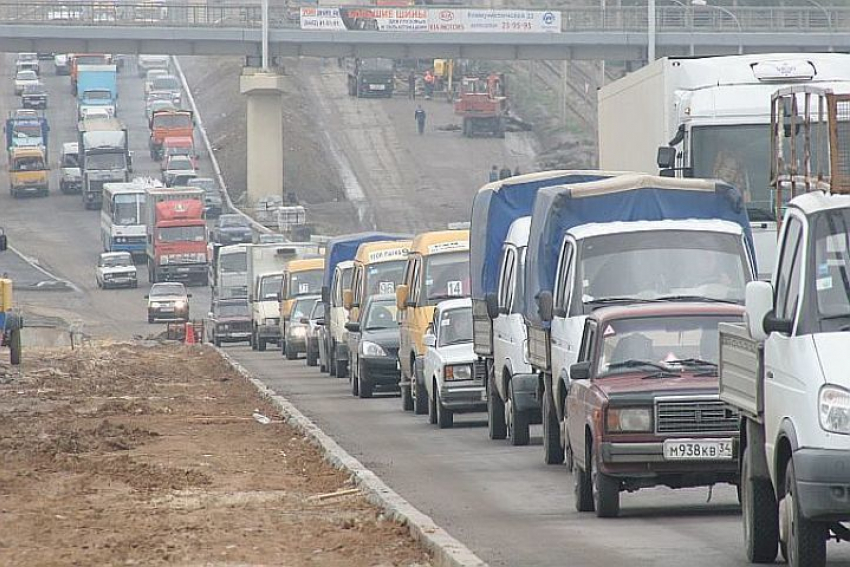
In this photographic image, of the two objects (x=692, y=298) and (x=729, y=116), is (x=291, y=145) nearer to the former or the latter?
(x=729, y=116)

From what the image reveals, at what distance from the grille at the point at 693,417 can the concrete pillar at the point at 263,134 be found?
84.0m

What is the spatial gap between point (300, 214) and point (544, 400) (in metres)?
74.9

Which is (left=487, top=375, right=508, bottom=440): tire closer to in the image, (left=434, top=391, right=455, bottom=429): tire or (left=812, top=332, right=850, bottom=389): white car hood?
(left=434, top=391, right=455, bottom=429): tire

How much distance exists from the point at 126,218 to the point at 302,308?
3682cm

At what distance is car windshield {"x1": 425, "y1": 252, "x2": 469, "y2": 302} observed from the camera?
28.7 metres

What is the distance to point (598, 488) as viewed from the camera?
1442 cm

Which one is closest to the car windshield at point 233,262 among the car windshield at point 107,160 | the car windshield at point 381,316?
the car windshield at point 107,160

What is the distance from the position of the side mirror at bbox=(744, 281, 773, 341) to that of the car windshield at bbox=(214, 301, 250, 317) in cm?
5405

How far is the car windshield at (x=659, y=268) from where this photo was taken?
58.7ft

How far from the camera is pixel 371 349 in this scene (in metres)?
32.2

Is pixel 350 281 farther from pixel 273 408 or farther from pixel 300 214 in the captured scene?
pixel 300 214

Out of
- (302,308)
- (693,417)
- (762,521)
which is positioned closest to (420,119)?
(302,308)

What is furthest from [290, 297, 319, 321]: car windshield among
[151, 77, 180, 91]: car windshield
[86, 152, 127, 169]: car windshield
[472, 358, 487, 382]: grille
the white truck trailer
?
[151, 77, 180, 91]: car windshield

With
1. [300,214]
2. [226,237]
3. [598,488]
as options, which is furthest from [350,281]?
[300,214]
